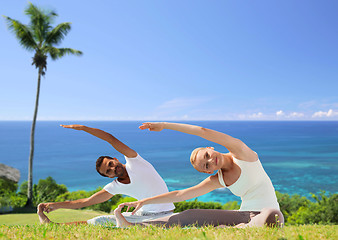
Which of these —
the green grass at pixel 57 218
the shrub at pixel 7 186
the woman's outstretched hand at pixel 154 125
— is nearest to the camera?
the woman's outstretched hand at pixel 154 125

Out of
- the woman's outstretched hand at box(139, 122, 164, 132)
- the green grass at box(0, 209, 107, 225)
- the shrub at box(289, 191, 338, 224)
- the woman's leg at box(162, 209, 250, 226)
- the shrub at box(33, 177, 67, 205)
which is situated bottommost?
the shrub at box(33, 177, 67, 205)

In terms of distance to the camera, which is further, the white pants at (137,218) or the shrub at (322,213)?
the shrub at (322,213)

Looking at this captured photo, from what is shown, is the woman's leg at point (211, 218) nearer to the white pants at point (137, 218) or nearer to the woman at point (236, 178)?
the woman at point (236, 178)

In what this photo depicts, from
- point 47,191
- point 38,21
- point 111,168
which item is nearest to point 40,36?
point 38,21

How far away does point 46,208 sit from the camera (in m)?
4.43

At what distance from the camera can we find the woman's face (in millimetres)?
3180

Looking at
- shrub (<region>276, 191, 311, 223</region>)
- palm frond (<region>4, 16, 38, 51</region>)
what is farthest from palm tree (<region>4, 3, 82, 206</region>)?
shrub (<region>276, 191, 311, 223</region>)

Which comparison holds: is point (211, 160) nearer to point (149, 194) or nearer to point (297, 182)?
point (149, 194)

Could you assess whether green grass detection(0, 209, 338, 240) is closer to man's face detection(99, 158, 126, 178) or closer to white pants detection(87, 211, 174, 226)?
white pants detection(87, 211, 174, 226)

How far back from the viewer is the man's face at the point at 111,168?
422 centimetres

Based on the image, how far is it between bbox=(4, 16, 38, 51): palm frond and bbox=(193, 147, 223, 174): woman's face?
51.4ft

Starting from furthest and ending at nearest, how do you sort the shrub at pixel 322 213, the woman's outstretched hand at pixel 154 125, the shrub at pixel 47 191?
the shrub at pixel 47 191, the shrub at pixel 322 213, the woman's outstretched hand at pixel 154 125

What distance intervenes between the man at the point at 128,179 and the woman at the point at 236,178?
32.7 inches

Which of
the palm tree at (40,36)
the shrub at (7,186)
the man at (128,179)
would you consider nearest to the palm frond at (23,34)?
the palm tree at (40,36)
